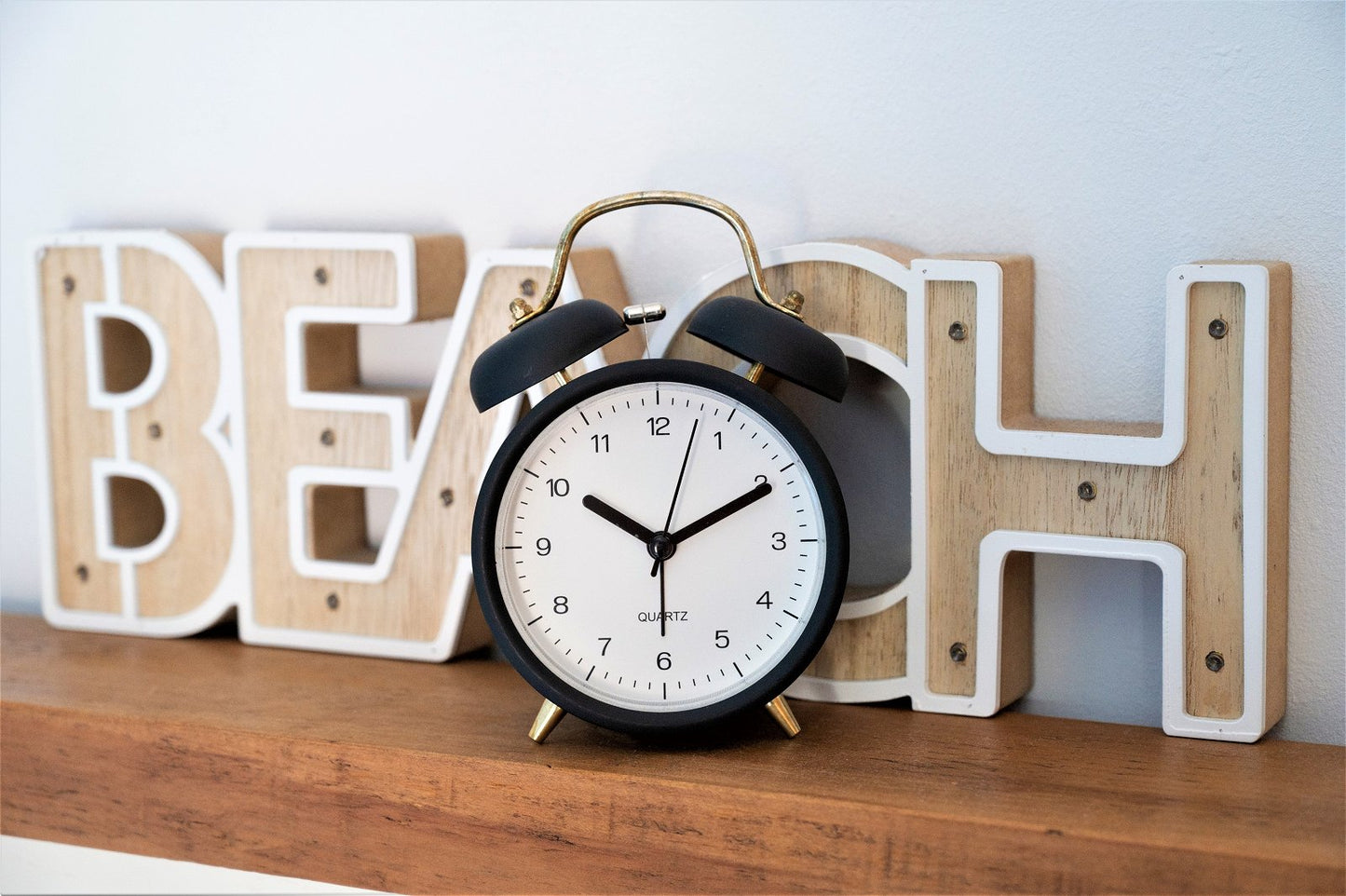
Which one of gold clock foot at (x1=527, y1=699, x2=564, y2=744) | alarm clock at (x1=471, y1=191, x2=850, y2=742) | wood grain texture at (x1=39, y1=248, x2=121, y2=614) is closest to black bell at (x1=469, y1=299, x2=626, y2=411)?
alarm clock at (x1=471, y1=191, x2=850, y2=742)

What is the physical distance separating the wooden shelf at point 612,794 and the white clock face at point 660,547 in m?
0.06

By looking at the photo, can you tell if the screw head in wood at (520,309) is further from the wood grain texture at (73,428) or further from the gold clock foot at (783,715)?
the wood grain texture at (73,428)

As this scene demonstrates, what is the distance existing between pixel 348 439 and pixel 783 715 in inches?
17.9

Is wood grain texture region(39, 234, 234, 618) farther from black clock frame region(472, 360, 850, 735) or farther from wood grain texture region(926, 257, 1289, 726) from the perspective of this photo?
wood grain texture region(926, 257, 1289, 726)

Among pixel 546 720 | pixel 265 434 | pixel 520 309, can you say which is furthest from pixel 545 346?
pixel 265 434

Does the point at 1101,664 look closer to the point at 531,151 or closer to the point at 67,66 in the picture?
the point at 531,151

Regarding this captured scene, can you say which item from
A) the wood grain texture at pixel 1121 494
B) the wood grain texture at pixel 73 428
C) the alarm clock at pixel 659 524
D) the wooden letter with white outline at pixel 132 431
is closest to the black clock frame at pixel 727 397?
the alarm clock at pixel 659 524

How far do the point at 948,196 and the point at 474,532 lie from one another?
0.44m

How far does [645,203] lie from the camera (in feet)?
3.11

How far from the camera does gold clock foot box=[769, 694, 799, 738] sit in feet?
3.04

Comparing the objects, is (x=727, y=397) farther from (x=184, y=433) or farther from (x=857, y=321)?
(x=184, y=433)

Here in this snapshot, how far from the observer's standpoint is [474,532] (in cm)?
92

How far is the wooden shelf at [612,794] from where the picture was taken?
78cm

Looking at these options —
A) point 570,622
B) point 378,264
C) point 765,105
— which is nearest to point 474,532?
point 570,622
